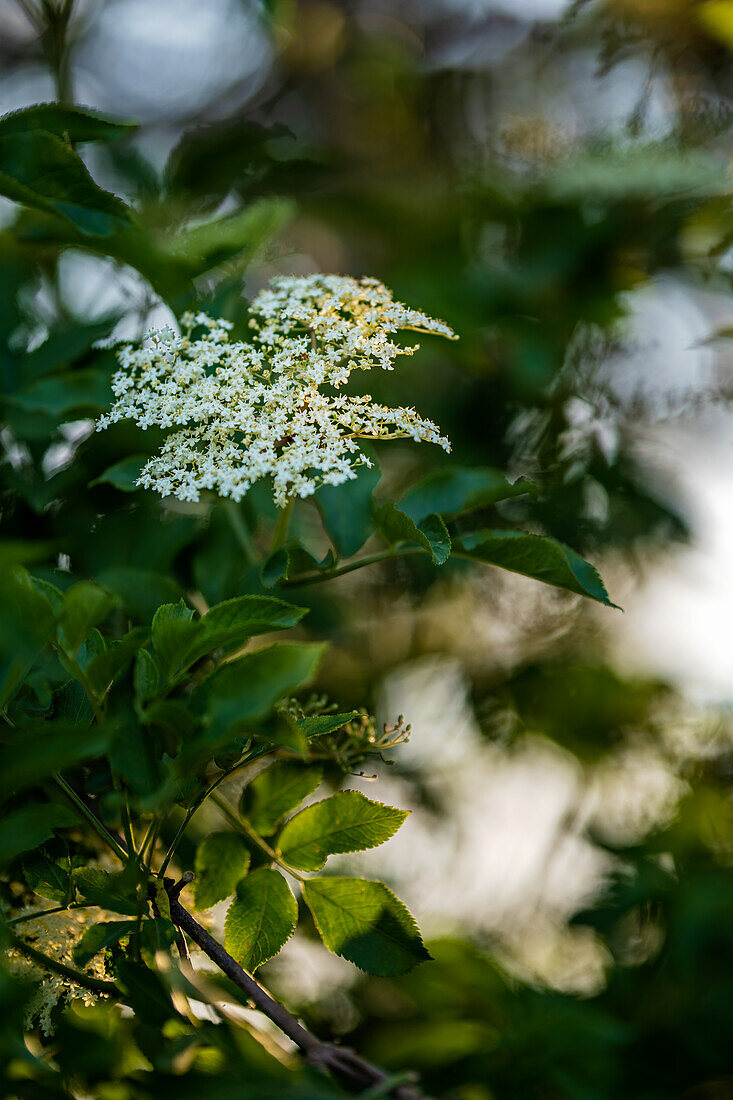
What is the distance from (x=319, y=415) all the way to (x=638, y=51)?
1.46m

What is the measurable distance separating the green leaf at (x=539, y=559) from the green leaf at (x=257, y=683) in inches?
8.3

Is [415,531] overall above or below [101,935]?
above

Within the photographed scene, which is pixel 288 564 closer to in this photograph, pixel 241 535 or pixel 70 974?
pixel 241 535

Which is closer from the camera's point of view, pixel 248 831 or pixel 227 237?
pixel 248 831

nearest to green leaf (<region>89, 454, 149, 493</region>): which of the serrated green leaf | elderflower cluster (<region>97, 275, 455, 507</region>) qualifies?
elderflower cluster (<region>97, 275, 455, 507</region>)

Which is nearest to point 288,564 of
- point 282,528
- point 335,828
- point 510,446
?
point 282,528

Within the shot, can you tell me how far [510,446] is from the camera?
117 cm

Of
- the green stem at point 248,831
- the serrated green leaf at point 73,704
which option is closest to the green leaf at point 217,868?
the green stem at point 248,831

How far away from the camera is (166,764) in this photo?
1.37 ft

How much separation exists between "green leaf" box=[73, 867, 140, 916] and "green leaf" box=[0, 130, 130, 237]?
0.41 m

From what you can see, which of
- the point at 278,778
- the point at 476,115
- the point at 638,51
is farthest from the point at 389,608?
the point at 638,51

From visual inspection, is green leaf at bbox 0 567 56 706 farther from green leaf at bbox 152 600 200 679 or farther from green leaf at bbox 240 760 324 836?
green leaf at bbox 240 760 324 836

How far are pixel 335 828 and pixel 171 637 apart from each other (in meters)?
0.18

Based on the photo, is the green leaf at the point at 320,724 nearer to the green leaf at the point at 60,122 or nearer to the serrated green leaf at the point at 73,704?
the serrated green leaf at the point at 73,704
